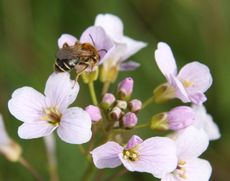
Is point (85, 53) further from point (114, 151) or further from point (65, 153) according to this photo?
point (65, 153)

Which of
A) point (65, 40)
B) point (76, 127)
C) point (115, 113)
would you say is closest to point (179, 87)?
point (115, 113)

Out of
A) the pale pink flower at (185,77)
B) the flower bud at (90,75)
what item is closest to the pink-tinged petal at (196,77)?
the pale pink flower at (185,77)

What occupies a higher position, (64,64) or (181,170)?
(64,64)

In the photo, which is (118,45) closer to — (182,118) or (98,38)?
(98,38)

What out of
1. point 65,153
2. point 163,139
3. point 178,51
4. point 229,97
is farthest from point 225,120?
point 163,139

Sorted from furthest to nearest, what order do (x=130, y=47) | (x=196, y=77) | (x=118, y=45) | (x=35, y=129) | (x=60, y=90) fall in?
1. (x=130, y=47)
2. (x=118, y=45)
3. (x=196, y=77)
4. (x=60, y=90)
5. (x=35, y=129)

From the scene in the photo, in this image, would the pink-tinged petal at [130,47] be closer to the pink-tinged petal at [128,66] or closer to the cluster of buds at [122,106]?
the pink-tinged petal at [128,66]

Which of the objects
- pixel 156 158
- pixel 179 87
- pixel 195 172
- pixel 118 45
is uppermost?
pixel 118 45
